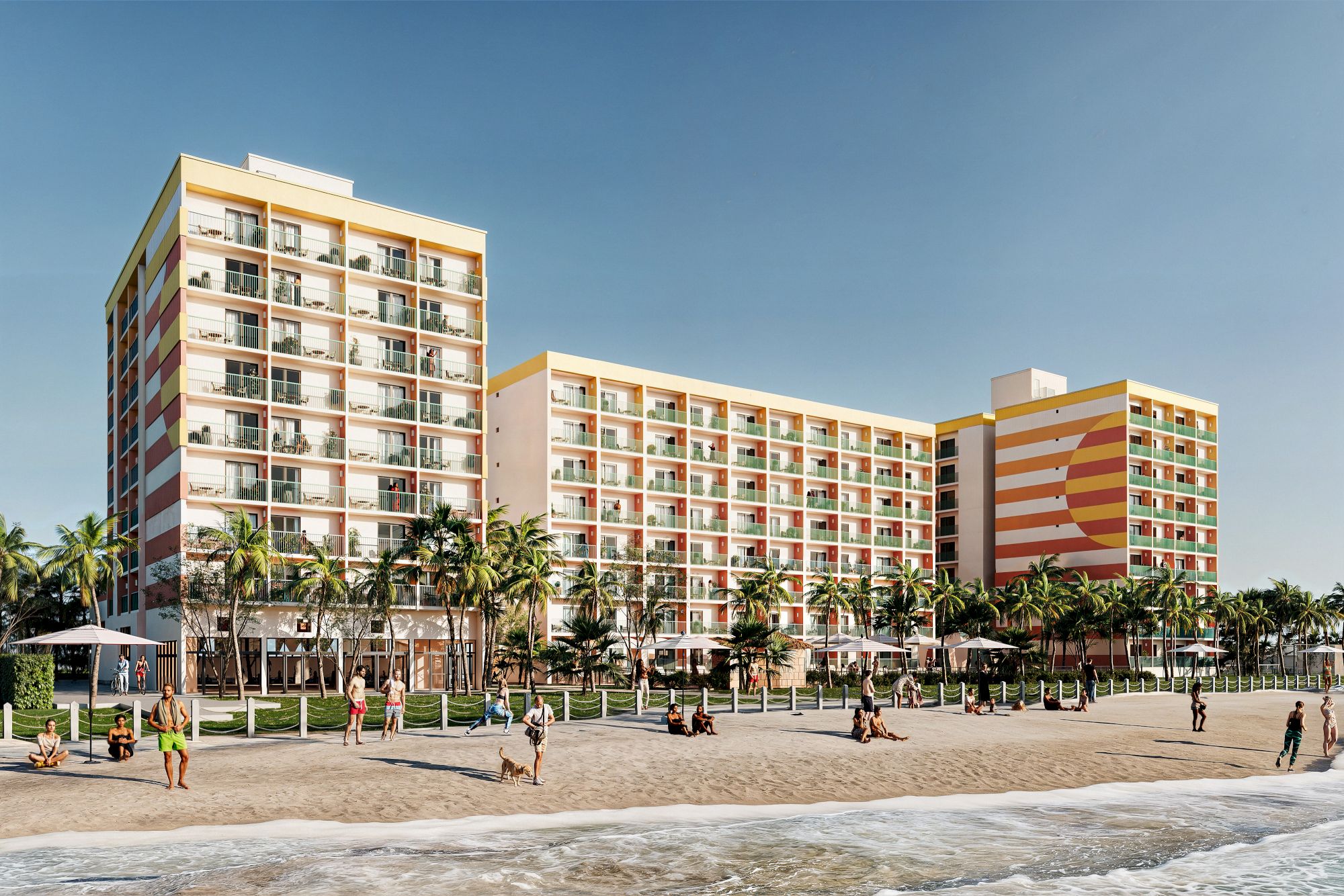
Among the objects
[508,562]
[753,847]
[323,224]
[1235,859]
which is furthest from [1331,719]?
[323,224]

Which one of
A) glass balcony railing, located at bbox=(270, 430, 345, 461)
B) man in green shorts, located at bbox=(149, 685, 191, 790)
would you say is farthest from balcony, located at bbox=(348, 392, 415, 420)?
man in green shorts, located at bbox=(149, 685, 191, 790)

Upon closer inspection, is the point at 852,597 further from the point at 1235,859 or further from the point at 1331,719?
the point at 1235,859

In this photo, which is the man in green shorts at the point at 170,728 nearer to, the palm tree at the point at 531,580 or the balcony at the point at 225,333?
the palm tree at the point at 531,580

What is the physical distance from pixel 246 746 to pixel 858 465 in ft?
219

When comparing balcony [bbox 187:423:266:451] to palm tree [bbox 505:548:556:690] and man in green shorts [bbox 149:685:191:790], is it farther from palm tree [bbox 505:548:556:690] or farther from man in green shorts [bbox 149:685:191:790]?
man in green shorts [bbox 149:685:191:790]

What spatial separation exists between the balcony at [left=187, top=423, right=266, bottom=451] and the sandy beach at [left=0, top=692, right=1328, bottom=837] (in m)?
28.6

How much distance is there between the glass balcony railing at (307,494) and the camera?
55.7 metres

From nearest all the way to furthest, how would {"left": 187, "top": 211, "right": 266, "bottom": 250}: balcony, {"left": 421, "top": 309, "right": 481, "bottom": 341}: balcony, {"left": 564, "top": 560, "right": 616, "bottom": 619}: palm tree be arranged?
{"left": 187, "top": 211, "right": 266, "bottom": 250}: balcony → {"left": 564, "top": 560, "right": 616, "bottom": 619}: palm tree → {"left": 421, "top": 309, "right": 481, "bottom": 341}: balcony

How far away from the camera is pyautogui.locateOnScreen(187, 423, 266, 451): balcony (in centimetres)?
5403

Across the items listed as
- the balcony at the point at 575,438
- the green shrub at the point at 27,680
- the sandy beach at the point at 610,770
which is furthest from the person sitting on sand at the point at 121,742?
the balcony at the point at 575,438

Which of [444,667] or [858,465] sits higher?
[858,465]

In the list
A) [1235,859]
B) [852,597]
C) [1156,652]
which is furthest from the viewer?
[1156,652]

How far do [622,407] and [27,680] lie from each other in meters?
43.1

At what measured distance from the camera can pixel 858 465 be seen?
8900 cm
